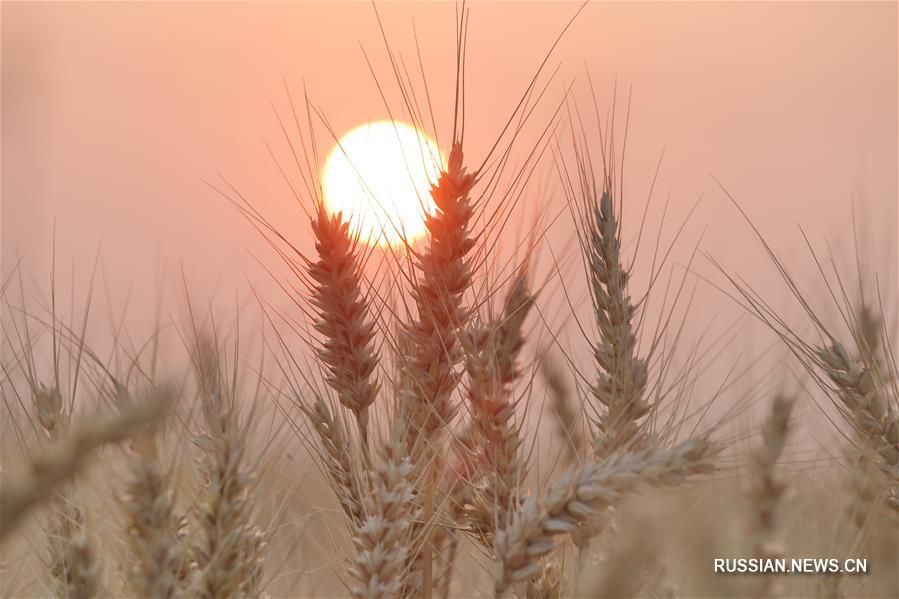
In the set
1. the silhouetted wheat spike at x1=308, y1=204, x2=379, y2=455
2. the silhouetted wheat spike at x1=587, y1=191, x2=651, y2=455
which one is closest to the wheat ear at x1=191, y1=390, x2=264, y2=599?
the silhouetted wheat spike at x1=308, y1=204, x2=379, y2=455

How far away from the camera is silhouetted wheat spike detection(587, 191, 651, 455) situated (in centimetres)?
205

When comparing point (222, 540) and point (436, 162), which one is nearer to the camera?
point (222, 540)

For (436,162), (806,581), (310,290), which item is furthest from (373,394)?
(806,581)

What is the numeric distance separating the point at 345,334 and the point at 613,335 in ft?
2.21

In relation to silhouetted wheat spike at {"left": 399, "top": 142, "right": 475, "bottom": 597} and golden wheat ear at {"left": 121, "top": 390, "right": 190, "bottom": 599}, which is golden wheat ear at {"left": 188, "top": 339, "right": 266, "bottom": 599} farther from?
silhouetted wheat spike at {"left": 399, "top": 142, "right": 475, "bottom": 597}

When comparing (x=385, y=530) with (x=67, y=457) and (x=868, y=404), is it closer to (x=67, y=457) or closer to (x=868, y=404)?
(x=67, y=457)

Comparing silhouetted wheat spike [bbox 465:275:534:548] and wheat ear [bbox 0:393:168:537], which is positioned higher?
silhouetted wheat spike [bbox 465:275:534:548]

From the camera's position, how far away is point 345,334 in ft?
6.84

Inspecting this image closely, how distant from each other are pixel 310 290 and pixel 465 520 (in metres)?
0.66

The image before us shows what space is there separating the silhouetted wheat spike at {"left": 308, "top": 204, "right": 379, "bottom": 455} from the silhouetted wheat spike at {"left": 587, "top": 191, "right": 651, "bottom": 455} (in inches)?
21.9

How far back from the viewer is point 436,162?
2.19m

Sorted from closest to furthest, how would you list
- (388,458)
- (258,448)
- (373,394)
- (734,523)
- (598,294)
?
(734,523)
(388,458)
(258,448)
(373,394)
(598,294)

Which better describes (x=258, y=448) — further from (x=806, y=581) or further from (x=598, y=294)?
(x=806, y=581)

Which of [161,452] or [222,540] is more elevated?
[161,452]
